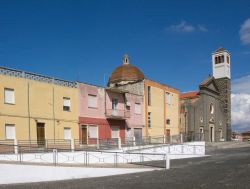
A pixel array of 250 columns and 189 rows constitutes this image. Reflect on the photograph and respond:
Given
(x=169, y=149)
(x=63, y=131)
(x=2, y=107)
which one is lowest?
(x=169, y=149)

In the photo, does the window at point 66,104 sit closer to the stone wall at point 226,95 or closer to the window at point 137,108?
the window at point 137,108

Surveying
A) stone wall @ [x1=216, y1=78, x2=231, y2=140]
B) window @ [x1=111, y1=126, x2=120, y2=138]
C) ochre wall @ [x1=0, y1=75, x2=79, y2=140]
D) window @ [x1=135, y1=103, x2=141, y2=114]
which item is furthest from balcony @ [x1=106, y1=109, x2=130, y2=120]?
stone wall @ [x1=216, y1=78, x2=231, y2=140]

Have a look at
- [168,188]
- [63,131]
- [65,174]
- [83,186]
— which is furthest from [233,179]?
[63,131]

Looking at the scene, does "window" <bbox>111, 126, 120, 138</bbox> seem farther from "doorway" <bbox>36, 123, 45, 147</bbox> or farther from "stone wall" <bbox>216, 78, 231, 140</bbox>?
"stone wall" <bbox>216, 78, 231, 140</bbox>

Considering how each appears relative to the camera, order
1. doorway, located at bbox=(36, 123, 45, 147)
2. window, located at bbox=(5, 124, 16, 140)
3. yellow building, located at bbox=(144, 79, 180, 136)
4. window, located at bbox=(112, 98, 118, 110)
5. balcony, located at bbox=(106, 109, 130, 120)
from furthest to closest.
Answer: yellow building, located at bbox=(144, 79, 180, 136) < window, located at bbox=(112, 98, 118, 110) < balcony, located at bbox=(106, 109, 130, 120) < doorway, located at bbox=(36, 123, 45, 147) < window, located at bbox=(5, 124, 16, 140)

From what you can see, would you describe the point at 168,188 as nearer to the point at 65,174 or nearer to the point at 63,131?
the point at 65,174

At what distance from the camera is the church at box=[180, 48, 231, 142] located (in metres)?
49.2

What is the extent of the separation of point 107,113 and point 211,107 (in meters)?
27.3

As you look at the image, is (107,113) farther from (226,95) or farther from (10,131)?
(226,95)

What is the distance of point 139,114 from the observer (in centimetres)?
3631

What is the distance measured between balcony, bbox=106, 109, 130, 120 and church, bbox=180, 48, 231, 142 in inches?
385

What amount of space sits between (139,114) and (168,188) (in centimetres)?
2371

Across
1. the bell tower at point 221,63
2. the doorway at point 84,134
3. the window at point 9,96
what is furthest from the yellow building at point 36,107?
the bell tower at point 221,63

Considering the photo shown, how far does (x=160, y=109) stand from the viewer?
39.9 meters
